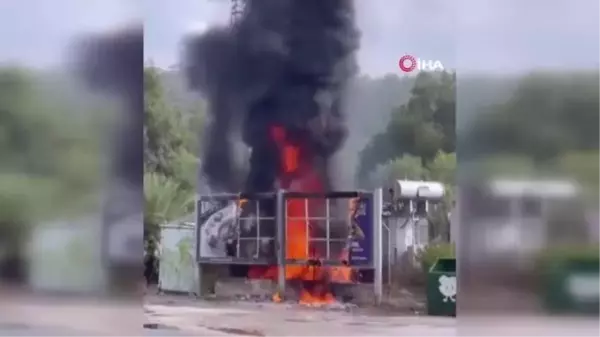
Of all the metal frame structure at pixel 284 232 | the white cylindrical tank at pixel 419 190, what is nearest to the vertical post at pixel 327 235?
the metal frame structure at pixel 284 232

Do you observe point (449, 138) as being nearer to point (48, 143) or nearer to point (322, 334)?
point (322, 334)

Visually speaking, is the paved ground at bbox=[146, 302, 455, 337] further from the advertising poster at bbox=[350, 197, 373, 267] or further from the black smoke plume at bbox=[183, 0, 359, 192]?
the black smoke plume at bbox=[183, 0, 359, 192]

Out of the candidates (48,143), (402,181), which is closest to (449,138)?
(402,181)

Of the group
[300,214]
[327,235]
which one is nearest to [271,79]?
[300,214]

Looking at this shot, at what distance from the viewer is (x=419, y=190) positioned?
2701mm

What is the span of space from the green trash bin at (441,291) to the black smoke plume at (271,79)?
0.54 meters

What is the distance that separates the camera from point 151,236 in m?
2.96

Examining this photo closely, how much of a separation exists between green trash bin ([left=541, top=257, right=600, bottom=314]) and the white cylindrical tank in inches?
18.7

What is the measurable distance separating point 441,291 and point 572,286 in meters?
0.47

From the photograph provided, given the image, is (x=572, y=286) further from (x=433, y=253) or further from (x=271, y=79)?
(x=271, y=79)

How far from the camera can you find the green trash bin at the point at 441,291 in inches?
106

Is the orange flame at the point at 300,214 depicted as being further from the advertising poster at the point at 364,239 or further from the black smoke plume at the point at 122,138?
the black smoke plume at the point at 122,138

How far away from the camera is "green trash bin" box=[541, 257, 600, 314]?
262 cm

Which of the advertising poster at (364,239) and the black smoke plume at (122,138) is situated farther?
the black smoke plume at (122,138)
